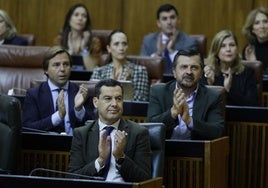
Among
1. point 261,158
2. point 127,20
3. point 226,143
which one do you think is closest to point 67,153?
point 226,143

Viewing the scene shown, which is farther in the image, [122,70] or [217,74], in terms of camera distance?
[122,70]

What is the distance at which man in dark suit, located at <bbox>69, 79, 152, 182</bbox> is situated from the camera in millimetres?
4562

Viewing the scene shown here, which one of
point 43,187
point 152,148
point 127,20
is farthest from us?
point 127,20

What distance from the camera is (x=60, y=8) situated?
9398 mm

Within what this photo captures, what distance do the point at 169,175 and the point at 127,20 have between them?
14.1ft

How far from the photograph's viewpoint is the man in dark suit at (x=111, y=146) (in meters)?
4.56

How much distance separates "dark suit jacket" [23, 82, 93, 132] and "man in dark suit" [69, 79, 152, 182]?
754mm

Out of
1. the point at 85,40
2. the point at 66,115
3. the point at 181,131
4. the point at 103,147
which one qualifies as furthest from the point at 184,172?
the point at 85,40

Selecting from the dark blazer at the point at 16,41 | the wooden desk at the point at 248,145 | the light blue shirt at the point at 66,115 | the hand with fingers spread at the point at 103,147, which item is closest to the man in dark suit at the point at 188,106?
the wooden desk at the point at 248,145

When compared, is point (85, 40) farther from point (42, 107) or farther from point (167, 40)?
point (42, 107)

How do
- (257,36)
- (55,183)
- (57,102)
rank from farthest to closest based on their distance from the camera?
(257,36), (57,102), (55,183)

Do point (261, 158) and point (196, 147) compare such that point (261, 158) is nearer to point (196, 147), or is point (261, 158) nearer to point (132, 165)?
point (196, 147)

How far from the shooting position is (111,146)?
4730 mm

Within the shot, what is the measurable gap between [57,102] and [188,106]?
2.71 feet
